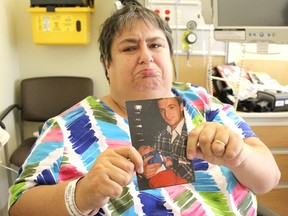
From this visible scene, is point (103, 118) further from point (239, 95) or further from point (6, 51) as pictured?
point (6, 51)

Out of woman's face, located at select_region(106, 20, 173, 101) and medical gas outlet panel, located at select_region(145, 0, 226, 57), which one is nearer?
woman's face, located at select_region(106, 20, 173, 101)

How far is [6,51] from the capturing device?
7.84ft

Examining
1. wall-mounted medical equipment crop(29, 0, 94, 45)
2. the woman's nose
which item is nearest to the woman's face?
the woman's nose

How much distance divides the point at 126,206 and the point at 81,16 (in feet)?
5.86

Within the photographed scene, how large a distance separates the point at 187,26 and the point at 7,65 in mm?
1415

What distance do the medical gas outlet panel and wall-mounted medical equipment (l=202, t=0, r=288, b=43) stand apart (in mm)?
669

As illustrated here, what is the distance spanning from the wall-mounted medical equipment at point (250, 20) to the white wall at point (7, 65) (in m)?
1.52

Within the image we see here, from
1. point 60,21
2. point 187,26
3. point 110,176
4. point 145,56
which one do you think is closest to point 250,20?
point 187,26

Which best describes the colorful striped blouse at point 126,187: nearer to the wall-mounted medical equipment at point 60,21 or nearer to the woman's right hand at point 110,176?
the woman's right hand at point 110,176

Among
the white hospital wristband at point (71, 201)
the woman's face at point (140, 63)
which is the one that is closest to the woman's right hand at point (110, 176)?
the white hospital wristband at point (71, 201)

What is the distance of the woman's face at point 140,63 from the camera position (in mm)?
978

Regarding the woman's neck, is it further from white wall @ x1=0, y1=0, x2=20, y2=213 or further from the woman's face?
white wall @ x1=0, y1=0, x2=20, y2=213

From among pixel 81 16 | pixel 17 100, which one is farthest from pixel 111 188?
pixel 17 100

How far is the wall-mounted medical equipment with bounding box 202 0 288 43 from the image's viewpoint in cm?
160
